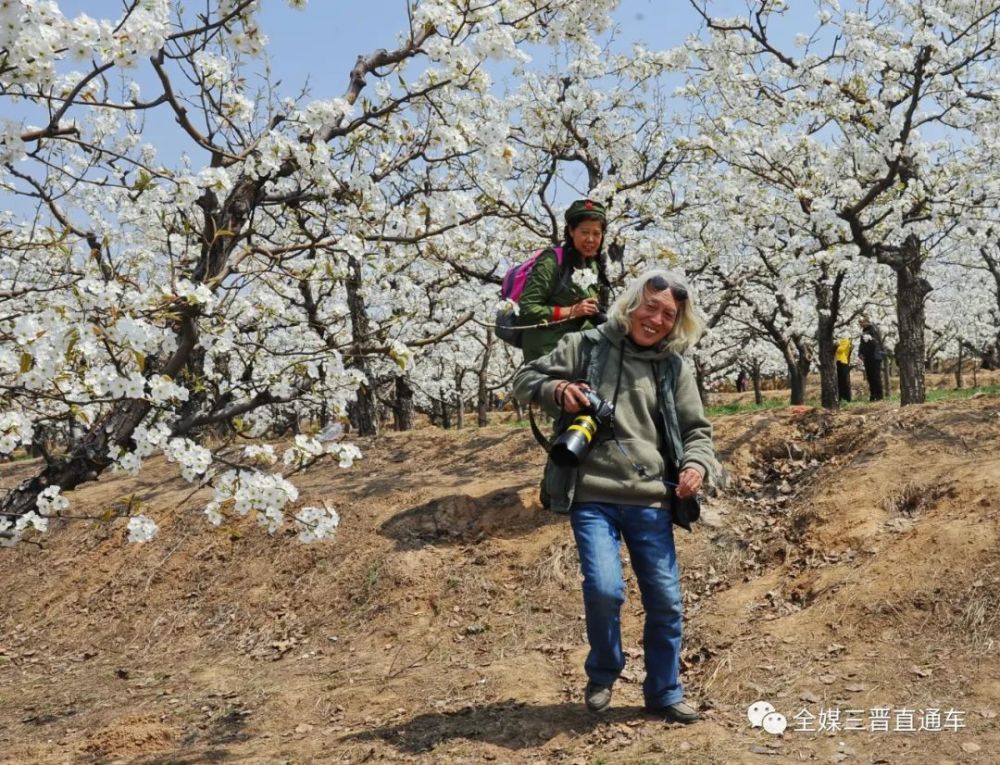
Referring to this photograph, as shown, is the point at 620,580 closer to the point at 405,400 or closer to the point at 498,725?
the point at 498,725

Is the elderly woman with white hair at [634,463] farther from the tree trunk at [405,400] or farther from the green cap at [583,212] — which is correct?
the tree trunk at [405,400]

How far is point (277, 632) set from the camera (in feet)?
24.6

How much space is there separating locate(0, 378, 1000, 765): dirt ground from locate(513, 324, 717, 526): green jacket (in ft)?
4.11

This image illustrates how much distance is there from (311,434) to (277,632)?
11.7ft

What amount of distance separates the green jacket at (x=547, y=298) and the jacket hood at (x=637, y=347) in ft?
4.02

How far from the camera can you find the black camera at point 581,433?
389 cm

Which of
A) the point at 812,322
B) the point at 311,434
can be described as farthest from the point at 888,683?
the point at 812,322

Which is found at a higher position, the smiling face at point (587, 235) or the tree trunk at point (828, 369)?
the smiling face at point (587, 235)

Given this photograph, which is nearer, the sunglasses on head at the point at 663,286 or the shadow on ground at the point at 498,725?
the sunglasses on head at the point at 663,286

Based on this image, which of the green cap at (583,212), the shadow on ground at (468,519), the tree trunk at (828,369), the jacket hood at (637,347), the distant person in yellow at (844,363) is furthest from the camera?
the distant person in yellow at (844,363)

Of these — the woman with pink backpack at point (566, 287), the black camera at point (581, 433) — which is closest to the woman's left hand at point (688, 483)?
the black camera at point (581, 433)

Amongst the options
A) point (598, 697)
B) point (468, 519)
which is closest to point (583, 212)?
point (598, 697)

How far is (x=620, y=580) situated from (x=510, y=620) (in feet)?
9.16

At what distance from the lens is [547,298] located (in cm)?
559
